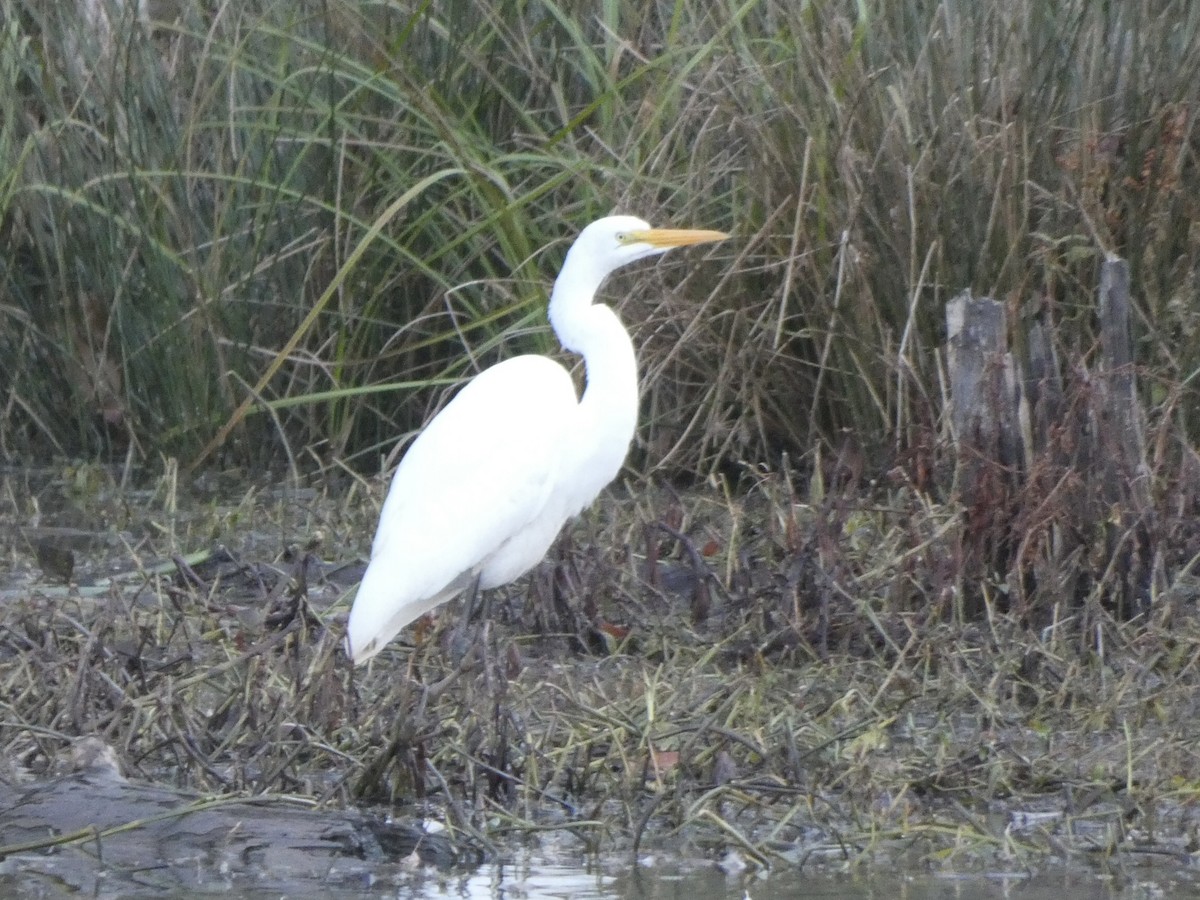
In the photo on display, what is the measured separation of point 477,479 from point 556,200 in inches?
72.7

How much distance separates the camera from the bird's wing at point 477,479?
4172mm

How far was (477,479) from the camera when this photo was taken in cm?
427

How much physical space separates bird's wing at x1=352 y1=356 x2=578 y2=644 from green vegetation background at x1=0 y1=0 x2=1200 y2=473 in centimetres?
82

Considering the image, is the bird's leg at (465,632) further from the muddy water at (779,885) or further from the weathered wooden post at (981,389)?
the muddy water at (779,885)

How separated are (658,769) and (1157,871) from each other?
0.74 m

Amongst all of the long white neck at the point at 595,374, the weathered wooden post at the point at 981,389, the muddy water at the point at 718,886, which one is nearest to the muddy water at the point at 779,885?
the muddy water at the point at 718,886

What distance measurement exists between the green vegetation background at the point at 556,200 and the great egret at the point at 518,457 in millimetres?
Result: 695

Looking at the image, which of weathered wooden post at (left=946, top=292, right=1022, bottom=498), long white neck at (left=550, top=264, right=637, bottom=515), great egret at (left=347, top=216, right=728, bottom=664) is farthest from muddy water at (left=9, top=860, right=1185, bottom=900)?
long white neck at (left=550, top=264, right=637, bottom=515)

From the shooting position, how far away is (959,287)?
5.00m

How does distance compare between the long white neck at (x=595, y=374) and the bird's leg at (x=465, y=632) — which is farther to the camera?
the long white neck at (x=595, y=374)

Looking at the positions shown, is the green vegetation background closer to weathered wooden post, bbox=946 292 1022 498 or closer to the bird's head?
weathered wooden post, bbox=946 292 1022 498

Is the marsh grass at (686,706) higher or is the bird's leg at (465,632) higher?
the marsh grass at (686,706)

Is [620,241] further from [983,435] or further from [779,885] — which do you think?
[779,885]

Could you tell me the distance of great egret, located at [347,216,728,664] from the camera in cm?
418
